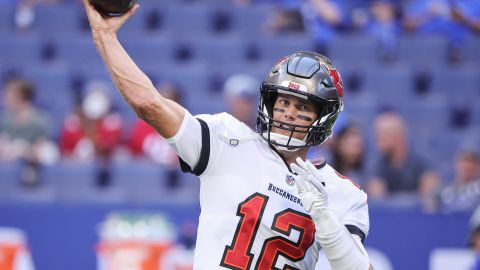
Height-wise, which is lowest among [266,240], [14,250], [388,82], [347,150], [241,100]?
[14,250]

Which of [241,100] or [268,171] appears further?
[241,100]

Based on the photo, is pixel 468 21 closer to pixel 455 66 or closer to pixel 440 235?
pixel 455 66

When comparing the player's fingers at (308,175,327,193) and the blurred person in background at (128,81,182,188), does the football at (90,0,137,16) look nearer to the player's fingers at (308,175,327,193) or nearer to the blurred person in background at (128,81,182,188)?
the player's fingers at (308,175,327,193)

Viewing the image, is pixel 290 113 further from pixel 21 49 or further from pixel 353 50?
pixel 21 49

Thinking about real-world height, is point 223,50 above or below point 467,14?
below

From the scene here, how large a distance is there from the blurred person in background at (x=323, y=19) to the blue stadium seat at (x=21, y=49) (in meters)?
2.70

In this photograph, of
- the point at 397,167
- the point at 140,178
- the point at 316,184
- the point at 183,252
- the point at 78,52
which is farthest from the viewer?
the point at 78,52

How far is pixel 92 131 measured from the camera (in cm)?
856

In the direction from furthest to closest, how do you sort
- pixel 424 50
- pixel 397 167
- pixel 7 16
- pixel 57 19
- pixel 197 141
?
pixel 7 16, pixel 57 19, pixel 424 50, pixel 397 167, pixel 197 141

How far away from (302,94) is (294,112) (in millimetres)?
88

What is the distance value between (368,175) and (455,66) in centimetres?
264

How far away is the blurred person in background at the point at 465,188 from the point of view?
7344 mm

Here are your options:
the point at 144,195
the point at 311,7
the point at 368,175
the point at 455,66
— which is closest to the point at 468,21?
the point at 455,66

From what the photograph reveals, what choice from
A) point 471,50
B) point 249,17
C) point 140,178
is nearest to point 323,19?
point 249,17
